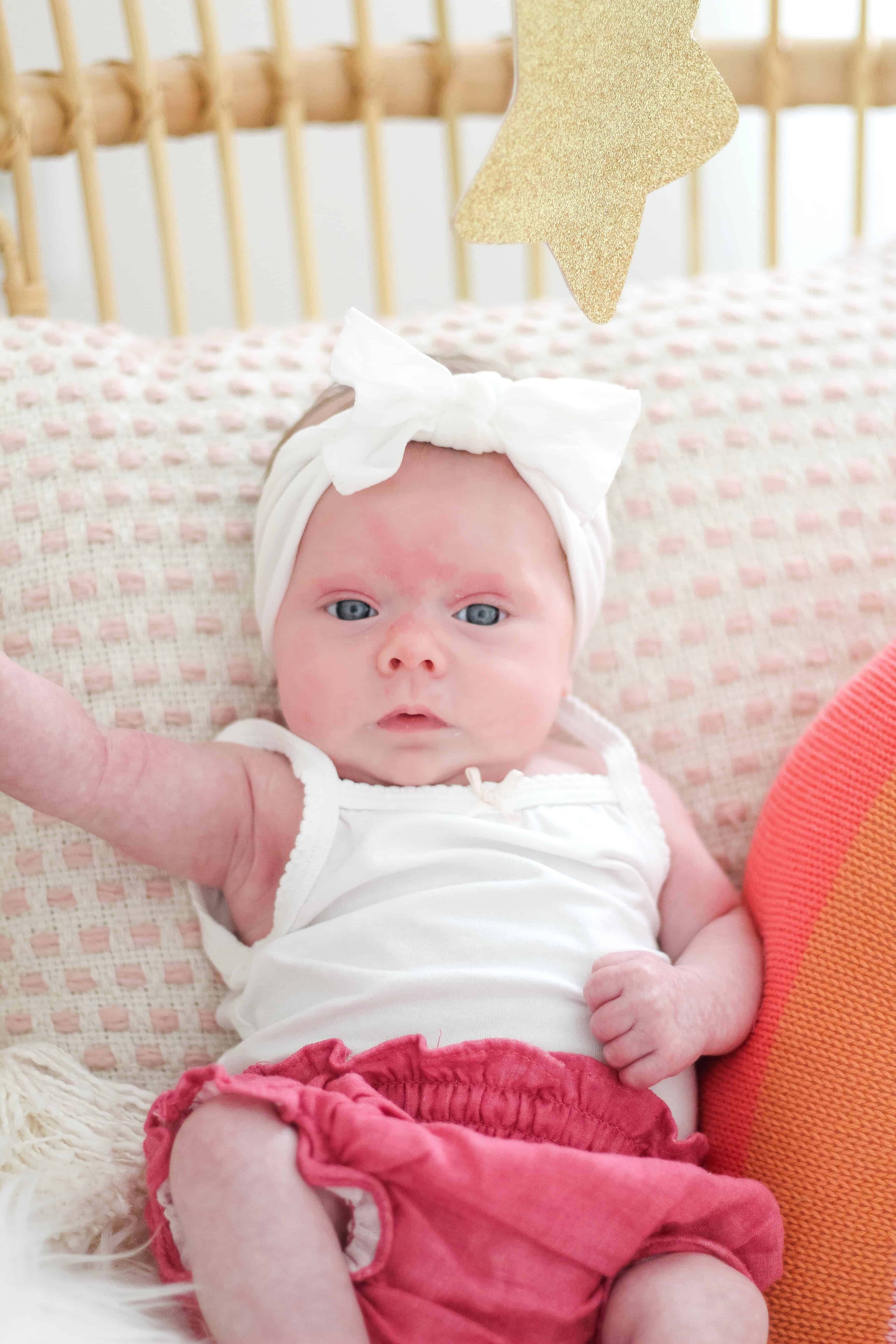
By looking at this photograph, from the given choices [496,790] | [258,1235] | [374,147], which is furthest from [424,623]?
[374,147]

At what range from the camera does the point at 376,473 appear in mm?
896

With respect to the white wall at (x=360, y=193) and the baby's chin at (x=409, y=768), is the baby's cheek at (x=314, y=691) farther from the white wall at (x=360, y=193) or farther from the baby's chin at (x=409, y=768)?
the white wall at (x=360, y=193)

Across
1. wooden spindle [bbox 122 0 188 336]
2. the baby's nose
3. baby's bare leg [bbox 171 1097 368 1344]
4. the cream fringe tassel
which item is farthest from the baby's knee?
wooden spindle [bbox 122 0 188 336]

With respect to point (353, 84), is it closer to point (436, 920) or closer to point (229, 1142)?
point (436, 920)

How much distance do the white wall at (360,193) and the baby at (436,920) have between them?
118 centimetres

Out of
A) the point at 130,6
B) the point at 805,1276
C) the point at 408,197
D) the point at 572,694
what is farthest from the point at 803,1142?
the point at 408,197

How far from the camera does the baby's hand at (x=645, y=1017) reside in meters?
0.86

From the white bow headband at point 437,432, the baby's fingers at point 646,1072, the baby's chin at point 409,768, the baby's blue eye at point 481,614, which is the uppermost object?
the white bow headband at point 437,432

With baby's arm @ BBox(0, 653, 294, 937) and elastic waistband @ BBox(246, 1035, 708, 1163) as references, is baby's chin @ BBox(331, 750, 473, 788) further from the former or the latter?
elastic waistband @ BBox(246, 1035, 708, 1163)

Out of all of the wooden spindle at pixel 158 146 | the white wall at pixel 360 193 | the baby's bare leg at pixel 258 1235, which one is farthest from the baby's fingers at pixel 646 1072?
the white wall at pixel 360 193

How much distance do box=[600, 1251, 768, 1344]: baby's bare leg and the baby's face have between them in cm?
37

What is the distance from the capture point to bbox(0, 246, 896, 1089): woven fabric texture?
99 cm

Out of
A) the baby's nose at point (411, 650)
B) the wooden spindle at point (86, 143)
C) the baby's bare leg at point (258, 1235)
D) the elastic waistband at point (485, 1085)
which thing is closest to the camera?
the baby's bare leg at point (258, 1235)

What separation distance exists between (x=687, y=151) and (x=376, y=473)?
0.31 metres
